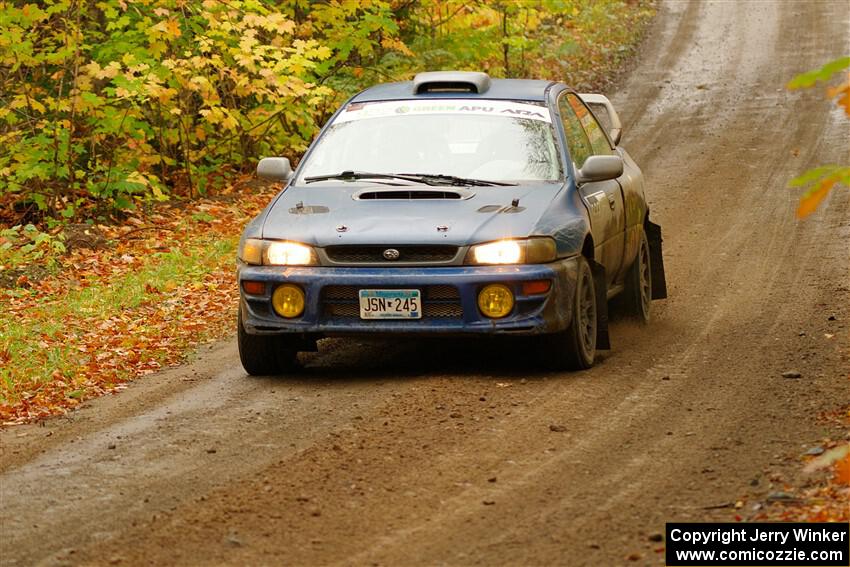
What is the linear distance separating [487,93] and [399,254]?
78.9 inches

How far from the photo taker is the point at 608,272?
9102 millimetres

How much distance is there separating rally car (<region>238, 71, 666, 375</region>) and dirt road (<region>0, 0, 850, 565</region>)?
1.18 feet

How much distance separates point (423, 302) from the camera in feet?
25.5

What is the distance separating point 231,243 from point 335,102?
4.87m

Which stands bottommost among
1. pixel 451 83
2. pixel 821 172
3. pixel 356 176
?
pixel 356 176

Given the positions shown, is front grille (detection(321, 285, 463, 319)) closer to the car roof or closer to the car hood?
the car hood

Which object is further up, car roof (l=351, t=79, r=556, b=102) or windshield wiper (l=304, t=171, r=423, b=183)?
car roof (l=351, t=79, r=556, b=102)

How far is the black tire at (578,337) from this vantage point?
26.4 feet

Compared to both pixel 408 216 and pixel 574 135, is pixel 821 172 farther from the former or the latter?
pixel 574 135

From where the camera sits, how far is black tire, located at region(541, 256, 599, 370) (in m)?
8.05

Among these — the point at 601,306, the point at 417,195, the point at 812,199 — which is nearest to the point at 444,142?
the point at 417,195

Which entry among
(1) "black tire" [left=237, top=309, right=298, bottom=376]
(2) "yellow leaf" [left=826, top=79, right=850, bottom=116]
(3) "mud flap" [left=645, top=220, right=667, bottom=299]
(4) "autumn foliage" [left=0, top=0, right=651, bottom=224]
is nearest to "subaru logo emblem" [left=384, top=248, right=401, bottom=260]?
(1) "black tire" [left=237, top=309, right=298, bottom=376]

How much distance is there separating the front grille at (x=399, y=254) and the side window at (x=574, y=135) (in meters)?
1.58

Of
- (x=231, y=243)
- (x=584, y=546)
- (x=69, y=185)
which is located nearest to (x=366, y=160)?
(x=584, y=546)
